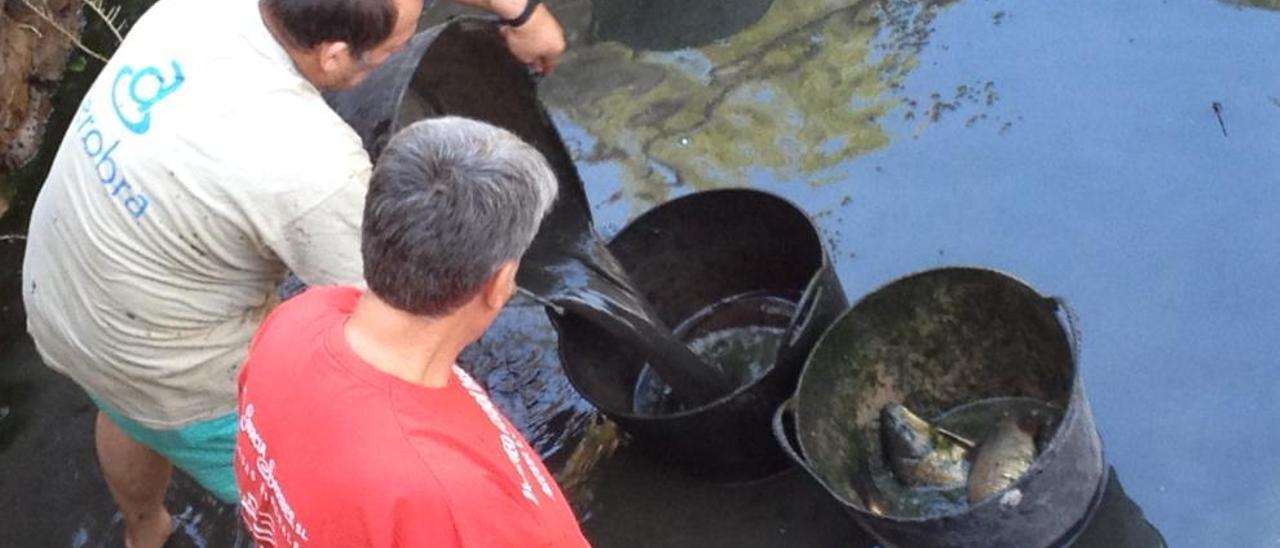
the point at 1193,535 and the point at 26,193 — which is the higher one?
the point at 26,193

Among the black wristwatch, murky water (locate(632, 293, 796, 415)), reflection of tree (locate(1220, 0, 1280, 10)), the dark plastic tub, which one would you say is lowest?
murky water (locate(632, 293, 796, 415))

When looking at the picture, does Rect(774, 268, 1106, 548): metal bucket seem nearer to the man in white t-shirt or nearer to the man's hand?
the man's hand

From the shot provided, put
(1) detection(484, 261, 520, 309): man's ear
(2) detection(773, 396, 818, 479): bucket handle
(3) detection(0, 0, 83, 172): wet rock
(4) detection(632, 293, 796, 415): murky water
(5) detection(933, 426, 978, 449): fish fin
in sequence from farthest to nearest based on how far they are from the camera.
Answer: (3) detection(0, 0, 83, 172): wet rock → (4) detection(632, 293, 796, 415): murky water → (5) detection(933, 426, 978, 449): fish fin → (2) detection(773, 396, 818, 479): bucket handle → (1) detection(484, 261, 520, 309): man's ear

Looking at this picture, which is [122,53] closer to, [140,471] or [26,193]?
[140,471]

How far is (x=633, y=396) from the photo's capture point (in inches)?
159

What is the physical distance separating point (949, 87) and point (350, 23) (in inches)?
97.6

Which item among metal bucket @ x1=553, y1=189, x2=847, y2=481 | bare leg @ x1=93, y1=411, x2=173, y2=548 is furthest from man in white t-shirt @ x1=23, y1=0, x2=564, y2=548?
metal bucket @ x1=553, y1=189, x2=847, y2=481

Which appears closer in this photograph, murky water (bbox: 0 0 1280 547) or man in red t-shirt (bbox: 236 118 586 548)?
man in red t-shirt (bbox: 236 118 586 548)

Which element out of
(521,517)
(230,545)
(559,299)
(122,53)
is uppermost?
(122,53)

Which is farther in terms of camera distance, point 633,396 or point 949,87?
point 949,87

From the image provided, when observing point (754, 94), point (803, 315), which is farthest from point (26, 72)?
point (803, 315)

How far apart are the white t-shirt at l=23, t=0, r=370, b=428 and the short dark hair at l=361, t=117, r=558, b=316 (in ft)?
1.97

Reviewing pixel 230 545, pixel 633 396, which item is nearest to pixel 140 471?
pixel 230 545

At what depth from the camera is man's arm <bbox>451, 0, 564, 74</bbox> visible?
10.9 feet
